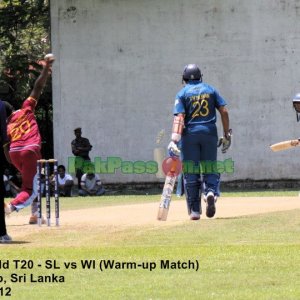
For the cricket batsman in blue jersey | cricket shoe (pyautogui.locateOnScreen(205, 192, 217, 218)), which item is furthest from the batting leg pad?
cricket shoe (pyautogui.locateOnScreen(205, 192, 217, 218))

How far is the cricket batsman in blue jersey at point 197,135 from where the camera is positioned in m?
15.5

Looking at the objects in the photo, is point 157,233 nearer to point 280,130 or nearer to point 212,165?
point 212,165

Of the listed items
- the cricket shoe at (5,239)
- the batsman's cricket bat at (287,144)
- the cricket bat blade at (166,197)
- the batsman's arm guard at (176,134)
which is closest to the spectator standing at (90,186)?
the cricket bat blade at (166,197)

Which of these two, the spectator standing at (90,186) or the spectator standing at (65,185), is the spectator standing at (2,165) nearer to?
the spectator standing at (65,185)

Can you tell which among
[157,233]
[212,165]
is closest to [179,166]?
Result: [212,165]

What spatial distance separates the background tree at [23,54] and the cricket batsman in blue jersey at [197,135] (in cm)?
1805

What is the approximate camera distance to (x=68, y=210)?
2031cm

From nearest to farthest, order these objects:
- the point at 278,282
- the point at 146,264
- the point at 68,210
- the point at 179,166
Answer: the point at 278,282 → the point at 146,264 → the point at 179,166 → the point at 68,210

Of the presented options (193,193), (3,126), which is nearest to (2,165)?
(3,126)

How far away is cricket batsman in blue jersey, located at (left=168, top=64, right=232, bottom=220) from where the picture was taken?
1550 cm

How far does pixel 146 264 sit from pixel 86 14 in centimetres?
1976

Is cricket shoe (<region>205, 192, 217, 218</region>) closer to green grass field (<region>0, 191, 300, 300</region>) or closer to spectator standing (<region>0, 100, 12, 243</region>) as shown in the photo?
green grass field (<region>0, 191, 300, 300</region>)

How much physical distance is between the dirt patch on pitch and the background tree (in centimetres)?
1414

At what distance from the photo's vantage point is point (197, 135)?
1562 centimetres
